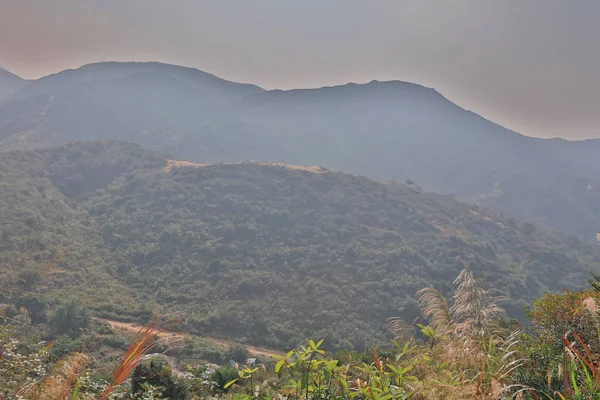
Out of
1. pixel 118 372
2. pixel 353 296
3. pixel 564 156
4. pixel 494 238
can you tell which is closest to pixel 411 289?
pixel 353 296

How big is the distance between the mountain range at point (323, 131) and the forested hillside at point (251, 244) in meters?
44.3

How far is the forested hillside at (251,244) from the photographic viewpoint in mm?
29250

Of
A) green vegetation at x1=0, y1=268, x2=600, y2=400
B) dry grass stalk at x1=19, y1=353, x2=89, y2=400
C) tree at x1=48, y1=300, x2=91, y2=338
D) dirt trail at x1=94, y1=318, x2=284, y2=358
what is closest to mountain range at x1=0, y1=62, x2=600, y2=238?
dirt trail at x1=94, y1=318, x2=284, y2=358

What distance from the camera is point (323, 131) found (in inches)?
6240

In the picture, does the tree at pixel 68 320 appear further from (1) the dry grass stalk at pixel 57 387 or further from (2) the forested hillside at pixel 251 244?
(1) the dry grass stalk at pixel 57 387

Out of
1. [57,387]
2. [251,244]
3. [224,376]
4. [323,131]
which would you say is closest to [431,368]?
[57,387]

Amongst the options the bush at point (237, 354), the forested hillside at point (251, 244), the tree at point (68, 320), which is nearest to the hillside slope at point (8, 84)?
the forested hillside at point (251, 244)

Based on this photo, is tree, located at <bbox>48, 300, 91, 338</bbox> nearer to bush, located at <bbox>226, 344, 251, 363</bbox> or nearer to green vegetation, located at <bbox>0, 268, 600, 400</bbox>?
bush, located at <bbox>226, 344, 251, 363</bbox>

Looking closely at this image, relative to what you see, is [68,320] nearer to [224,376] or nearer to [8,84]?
[224,376]

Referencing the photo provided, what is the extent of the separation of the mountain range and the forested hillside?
44.3 m

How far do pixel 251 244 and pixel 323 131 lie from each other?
122285mm

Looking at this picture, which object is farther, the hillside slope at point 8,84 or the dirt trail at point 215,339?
the hillside slope at point 8,84

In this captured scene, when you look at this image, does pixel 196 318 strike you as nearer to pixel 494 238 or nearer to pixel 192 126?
pixel 494 238

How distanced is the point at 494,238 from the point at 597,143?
15824cm
